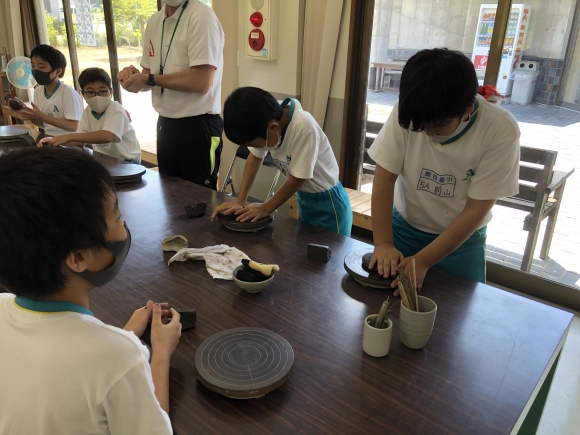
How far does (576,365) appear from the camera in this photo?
2.17m

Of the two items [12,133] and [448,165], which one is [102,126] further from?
[448,165]

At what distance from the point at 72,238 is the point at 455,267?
124 cm

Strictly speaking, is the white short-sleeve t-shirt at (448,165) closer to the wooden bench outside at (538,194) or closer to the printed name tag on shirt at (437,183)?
the printed name tag on shirt at (437,183)

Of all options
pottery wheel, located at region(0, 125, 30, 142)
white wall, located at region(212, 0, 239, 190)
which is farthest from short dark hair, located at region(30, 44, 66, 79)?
white wall, located at region(212, 0, 239, 190)

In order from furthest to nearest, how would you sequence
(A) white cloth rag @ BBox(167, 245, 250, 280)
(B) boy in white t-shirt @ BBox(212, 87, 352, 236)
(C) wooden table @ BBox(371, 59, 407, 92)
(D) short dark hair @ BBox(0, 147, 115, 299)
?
(C) wooden table @ BBox(371, 59, 407, 92) < (B) boy in white t-shirt @ BBox(212, 87, 352, 236) < (A) white cloth rag @ BBox(167, 245, 250, 280) < (D) short dark hair @ BBox(0, 147, 115, 299)

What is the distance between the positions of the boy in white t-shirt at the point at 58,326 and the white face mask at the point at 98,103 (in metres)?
2.00

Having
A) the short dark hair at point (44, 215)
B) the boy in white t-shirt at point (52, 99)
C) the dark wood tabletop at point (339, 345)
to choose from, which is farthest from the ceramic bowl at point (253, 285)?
the boy in white t-shirt at point (52, 99)

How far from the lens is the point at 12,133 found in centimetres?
292

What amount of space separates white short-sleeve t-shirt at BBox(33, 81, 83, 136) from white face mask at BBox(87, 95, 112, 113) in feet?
2.39

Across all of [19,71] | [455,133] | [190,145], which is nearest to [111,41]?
[19,71]

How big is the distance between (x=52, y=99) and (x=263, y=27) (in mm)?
1598

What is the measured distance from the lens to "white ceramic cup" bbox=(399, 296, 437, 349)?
0.96 m

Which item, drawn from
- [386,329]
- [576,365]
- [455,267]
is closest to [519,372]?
[386,329]

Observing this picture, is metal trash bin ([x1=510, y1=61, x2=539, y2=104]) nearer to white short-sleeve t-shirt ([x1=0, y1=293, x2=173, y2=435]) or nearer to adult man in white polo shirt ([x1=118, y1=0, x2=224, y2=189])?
adult man in white polo shirt ([x1=118, y1=0, x2=224, y2=189])
